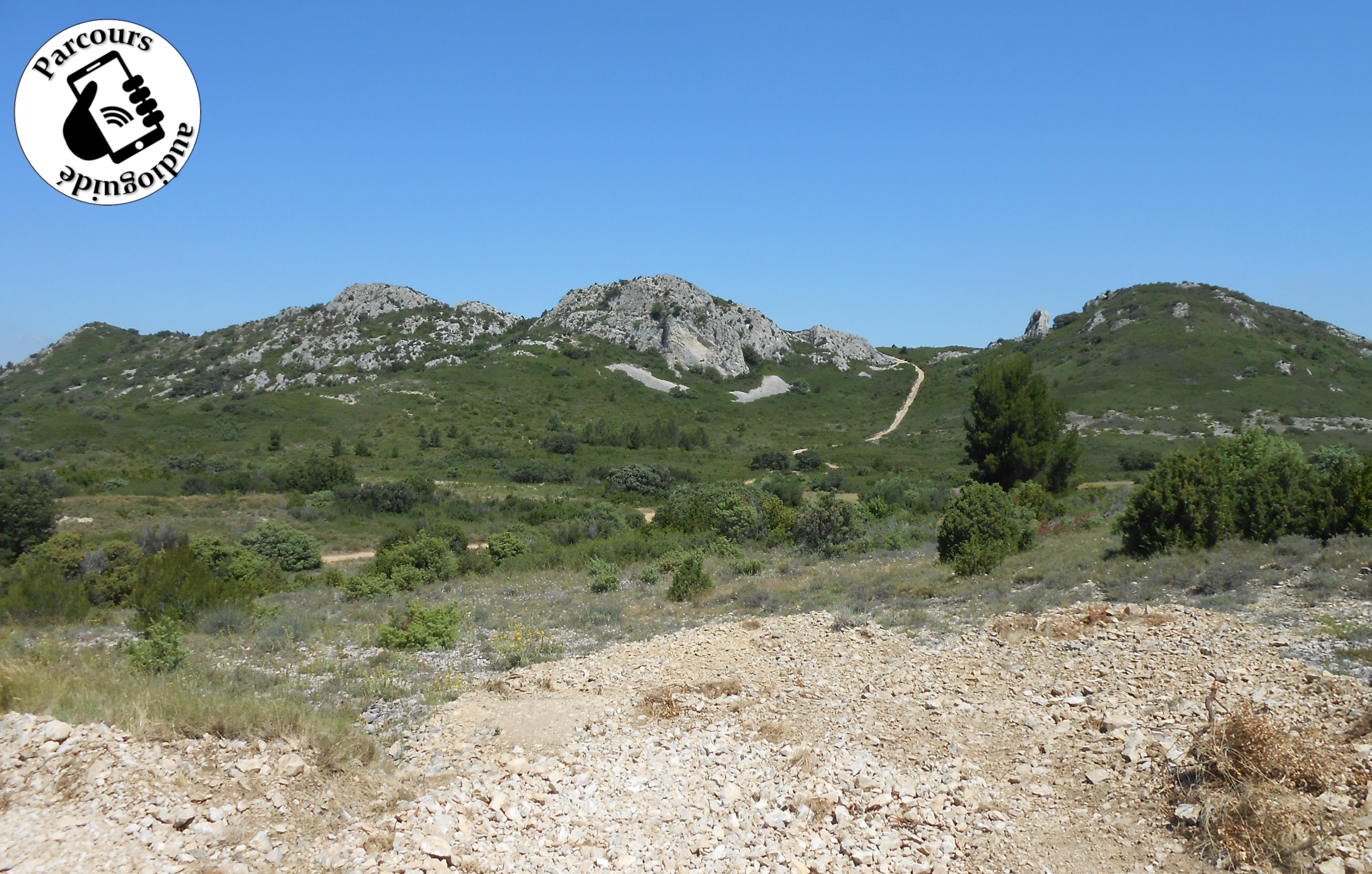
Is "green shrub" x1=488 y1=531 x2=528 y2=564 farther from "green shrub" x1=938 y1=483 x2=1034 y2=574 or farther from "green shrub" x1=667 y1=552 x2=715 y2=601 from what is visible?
"green shrub" x1=938 y1=483 x2=1034 y2=574

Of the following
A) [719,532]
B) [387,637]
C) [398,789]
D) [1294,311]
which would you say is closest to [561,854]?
[398,789]

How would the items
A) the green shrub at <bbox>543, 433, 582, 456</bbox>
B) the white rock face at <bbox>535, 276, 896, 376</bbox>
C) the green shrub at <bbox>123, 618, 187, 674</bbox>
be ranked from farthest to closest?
the white rock face at <bbox>535, 276, 896, 376</bbox>, the green shrub at <bbox>543, 433, 582, 456</bbox>, the green shrub at <bbox>123, 618, 187, 674</bbox>

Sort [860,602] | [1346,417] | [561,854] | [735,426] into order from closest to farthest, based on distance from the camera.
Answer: [561,854]
[860,602]
[1346,417]
[735,426]

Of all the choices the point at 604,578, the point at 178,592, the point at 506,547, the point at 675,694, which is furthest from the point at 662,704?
the point at 506,547

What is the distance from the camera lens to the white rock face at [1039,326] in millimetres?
119375

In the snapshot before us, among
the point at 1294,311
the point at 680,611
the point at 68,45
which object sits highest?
the point at 1294,311

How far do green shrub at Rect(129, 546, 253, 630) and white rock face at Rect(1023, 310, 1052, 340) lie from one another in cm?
12274

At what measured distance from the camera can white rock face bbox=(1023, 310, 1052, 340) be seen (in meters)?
119

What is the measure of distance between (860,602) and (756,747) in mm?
5954

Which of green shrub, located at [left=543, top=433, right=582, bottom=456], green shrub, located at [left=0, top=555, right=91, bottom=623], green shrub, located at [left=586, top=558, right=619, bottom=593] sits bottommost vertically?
green shrub, located at [left=586, top=558, right=619, bottom=593]

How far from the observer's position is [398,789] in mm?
6285

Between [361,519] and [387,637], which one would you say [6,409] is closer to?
[361,519]

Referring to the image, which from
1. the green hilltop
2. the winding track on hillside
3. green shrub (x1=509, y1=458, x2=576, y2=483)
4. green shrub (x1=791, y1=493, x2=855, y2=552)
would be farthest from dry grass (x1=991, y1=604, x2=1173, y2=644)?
the winding track on hillside

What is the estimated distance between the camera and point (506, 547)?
22719 mm
